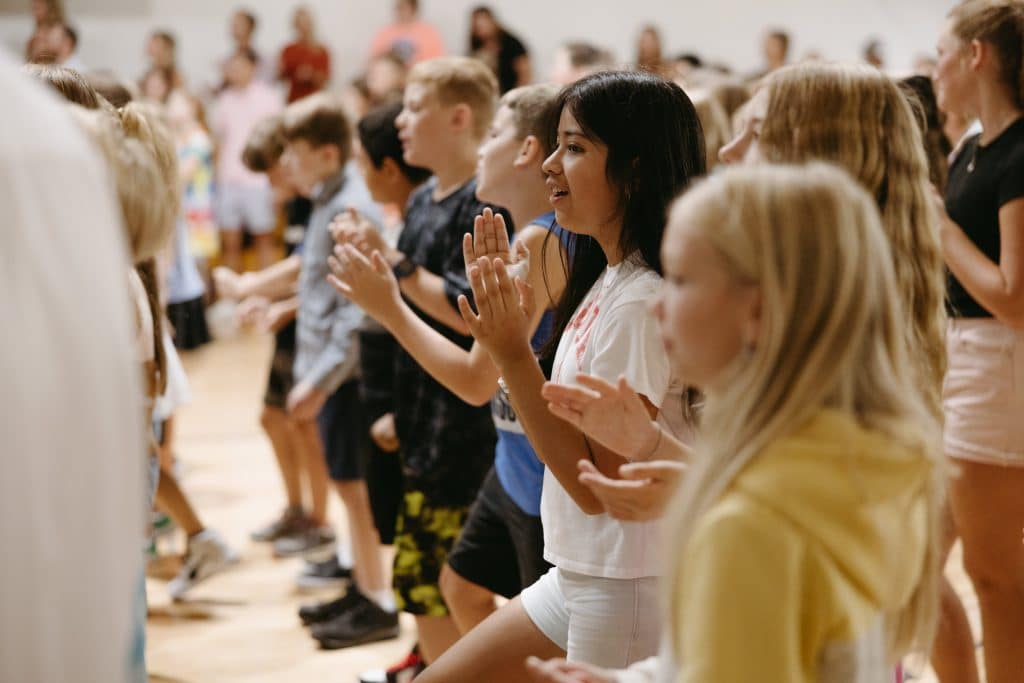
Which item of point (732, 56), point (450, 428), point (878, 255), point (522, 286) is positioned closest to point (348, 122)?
point (450, 428)

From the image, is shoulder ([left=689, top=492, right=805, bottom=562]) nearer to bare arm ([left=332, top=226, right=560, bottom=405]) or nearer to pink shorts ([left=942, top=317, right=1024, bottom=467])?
bare arm ([left=332, top=226, right=560, bottom=405])

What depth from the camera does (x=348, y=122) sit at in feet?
12.4

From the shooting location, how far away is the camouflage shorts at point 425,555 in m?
2.74

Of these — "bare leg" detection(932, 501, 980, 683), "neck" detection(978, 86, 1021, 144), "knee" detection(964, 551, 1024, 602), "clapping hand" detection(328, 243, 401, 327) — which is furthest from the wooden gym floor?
"neck" detection(978, 86, 1021, 144)

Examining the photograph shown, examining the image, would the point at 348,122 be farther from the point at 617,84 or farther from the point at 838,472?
the point at 838,472

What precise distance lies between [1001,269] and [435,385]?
121cm

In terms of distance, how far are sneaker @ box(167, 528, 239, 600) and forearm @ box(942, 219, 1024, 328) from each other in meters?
2.34

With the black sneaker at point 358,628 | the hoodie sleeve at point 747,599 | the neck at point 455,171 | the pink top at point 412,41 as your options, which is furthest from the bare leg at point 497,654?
the pink top at point 412,41

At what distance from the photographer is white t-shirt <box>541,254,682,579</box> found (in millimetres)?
1705

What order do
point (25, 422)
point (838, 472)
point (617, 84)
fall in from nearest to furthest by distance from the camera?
point (25, 422)
point (838, 472)
point (617, 84)

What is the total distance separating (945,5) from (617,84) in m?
10.4

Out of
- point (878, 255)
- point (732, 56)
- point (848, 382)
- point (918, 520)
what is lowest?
point (732, 56)

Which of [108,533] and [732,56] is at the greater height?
[108,533]

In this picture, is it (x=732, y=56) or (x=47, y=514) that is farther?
(x=732, y=56)
